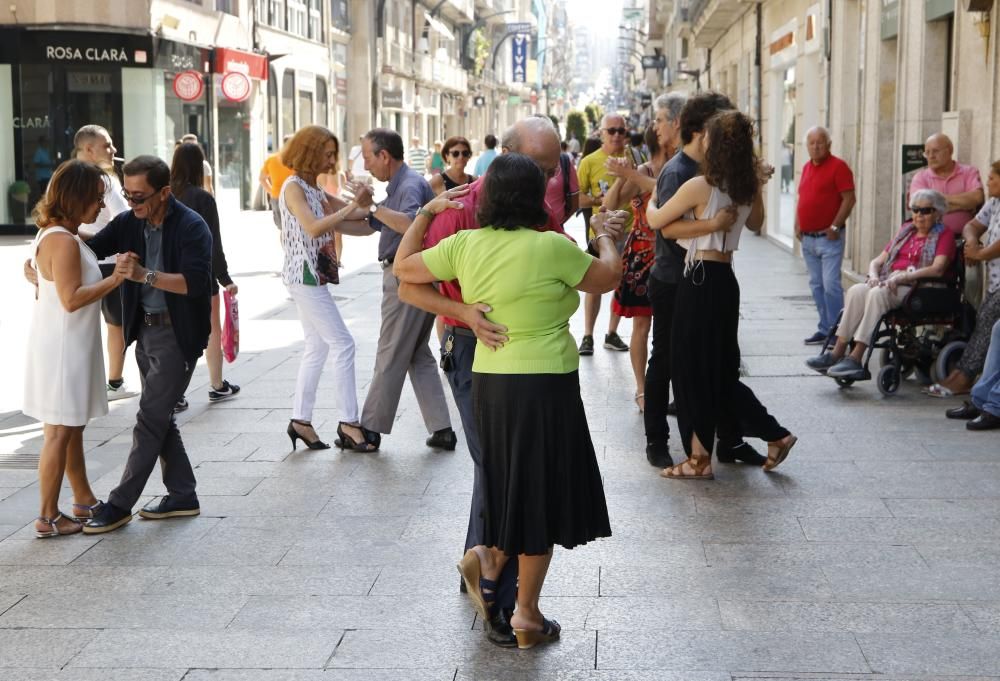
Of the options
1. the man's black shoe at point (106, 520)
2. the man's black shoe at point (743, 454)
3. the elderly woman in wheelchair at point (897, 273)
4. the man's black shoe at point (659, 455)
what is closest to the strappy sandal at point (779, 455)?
the man's black shoe at point (743, 454)

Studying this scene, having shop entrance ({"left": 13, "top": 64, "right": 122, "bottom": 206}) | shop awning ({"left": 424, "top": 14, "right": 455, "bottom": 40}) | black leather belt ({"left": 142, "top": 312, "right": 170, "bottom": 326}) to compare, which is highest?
shop awning ({"left": 424, "top": 14, "right": 455, "bottom": 40})

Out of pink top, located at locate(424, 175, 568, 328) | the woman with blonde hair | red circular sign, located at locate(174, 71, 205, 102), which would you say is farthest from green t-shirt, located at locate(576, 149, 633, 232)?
red circular sign, located at locate(174, 71, 205, 102)

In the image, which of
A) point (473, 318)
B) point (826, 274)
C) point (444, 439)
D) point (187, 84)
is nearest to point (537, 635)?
point (473, 318)

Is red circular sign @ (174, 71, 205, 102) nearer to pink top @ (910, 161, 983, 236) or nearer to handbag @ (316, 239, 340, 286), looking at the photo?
pink top @ (910, 161, 983, 236)

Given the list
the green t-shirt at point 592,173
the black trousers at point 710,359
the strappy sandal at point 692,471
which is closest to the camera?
the black trousers at point 710,359

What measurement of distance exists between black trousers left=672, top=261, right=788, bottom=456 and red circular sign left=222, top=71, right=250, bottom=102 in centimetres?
2159

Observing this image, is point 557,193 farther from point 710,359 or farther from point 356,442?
point 356,442

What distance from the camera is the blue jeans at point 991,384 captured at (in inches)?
315

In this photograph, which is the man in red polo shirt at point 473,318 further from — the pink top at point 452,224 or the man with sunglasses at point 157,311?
the man with sunglasses at point 157,311

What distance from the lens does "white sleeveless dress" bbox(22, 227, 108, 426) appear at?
19.5ft

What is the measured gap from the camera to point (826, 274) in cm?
1126

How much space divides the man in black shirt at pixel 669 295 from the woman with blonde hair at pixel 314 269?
1.59 m

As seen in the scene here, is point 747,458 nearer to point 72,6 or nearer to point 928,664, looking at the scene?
point 928,664

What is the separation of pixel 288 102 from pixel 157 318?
100 feet
